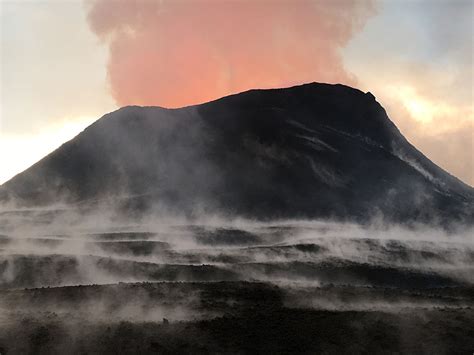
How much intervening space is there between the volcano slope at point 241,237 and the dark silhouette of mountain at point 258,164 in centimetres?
34

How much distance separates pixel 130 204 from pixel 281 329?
2287 inches

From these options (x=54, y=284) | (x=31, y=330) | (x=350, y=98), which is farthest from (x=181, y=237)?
(x=350, y=98)

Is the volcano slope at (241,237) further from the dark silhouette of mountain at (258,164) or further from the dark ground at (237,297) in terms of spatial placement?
the dark silhouette of mountain at (258,164)

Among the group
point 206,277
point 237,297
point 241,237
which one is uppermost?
point 241,237

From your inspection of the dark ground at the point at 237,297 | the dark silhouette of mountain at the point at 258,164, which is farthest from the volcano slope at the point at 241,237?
the dark silhouette of mountain at the point at 258,164

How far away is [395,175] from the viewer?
94938mm

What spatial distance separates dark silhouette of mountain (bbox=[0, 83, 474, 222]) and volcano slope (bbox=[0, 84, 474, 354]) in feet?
1.10

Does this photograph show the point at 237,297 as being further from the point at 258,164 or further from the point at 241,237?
the point at 258,164

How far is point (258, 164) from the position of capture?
97062 millimetres

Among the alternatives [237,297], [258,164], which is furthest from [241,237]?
[237,297]

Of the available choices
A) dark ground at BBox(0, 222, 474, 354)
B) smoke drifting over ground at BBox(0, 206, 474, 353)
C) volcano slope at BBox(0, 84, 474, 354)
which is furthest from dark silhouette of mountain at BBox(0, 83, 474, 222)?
dark ground at BBox(0, 222, 474, 354)

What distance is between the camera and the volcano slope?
3997cm

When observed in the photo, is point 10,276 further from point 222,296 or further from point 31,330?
point 222,296

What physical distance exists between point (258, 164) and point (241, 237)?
21094mm
